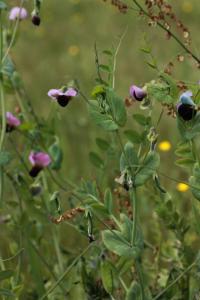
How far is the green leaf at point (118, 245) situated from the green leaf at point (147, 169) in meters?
0.09

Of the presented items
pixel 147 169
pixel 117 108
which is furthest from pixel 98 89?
pixel 147 169

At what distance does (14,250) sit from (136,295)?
499 mm

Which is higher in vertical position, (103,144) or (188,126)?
(188,126)

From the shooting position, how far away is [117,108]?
106 centimetres

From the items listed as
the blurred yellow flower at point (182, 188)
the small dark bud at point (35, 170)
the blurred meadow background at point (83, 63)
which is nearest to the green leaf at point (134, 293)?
the small dark bud at point (35, 170)

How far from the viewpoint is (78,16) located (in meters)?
4.78

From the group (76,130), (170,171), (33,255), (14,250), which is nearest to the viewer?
(33,255)

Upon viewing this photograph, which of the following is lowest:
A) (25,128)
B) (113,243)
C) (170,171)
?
(170,171)

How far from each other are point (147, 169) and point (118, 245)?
126mm

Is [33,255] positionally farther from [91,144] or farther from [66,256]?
[91,144]

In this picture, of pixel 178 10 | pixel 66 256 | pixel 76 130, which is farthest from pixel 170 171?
pixel 178 10

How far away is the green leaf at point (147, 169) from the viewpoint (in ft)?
3.48

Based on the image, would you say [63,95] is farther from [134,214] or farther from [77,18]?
[77,18]

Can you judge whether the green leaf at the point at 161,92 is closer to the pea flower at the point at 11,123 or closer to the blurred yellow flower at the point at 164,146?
the pea flower at the point at 11,123
